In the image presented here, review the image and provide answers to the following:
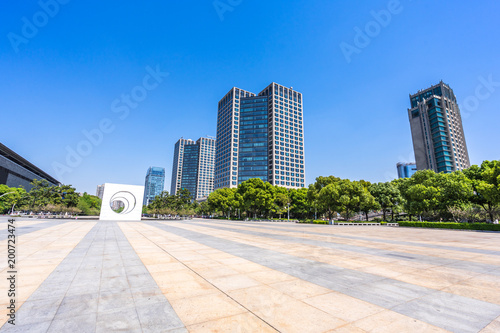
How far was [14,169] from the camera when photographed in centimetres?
7912

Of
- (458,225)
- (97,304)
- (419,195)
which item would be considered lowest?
(97,304)

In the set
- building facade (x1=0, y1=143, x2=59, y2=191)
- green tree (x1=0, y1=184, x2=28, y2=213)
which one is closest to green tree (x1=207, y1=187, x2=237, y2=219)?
green tree (x1=0, y1=184, x2=28, y2=213)

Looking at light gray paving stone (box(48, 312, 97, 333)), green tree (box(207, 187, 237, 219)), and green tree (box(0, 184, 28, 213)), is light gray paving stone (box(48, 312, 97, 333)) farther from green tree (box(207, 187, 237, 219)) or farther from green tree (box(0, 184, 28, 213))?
green tree (box(0, 184, 28, 213))

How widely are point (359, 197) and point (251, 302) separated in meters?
44.5

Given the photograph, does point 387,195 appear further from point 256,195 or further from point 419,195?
point 256,195

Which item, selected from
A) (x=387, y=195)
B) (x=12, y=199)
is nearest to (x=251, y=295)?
(x=387, y=195)

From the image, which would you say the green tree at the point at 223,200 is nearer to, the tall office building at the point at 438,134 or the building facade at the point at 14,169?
the building facade at the point at 14,169

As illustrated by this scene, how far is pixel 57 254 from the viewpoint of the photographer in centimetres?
903

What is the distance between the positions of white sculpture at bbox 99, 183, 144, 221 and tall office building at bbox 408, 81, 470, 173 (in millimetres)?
125068

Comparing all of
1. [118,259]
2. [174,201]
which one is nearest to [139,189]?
[174,201]

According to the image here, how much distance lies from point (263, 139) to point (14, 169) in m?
102

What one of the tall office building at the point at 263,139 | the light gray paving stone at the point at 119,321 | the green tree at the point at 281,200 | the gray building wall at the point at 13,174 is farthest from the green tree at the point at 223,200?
the gray building wall at the point at 13,174

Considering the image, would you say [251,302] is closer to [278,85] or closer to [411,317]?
[411,317]

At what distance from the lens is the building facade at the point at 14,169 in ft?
236
